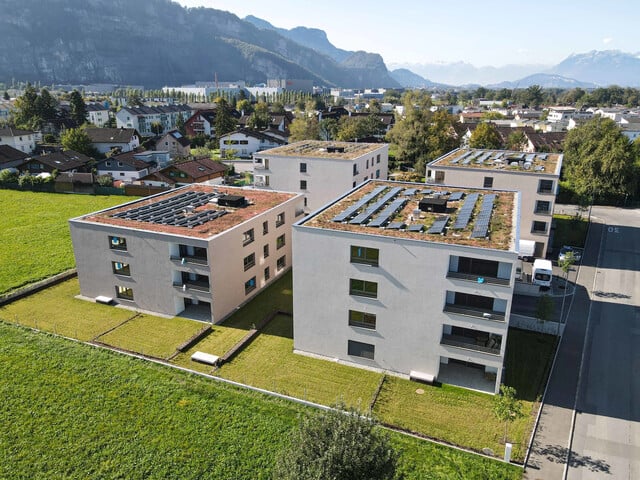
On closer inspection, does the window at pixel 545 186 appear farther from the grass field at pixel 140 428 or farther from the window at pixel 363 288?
the grass field at pixel 140 428

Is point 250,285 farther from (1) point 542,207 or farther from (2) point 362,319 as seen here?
(1) point 542,207

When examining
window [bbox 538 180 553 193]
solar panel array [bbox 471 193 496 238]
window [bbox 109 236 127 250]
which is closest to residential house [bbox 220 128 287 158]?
window [bbox 538 180 553 193]

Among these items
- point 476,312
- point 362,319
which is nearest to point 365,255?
point 362,319

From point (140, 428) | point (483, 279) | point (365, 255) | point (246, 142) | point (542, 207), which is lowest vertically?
point (140, 428)

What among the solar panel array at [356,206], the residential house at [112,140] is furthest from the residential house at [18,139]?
the solar panel array at [356,206]

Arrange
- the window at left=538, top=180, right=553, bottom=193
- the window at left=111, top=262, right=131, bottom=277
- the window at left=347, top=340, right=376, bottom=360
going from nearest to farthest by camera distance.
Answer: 1. the window at left=347, top=340, right=376, bottom=360
2. the window at left=111, top=262, right=131, bottom=277
3. the window at left=538, top=180, right=553, bottom=193

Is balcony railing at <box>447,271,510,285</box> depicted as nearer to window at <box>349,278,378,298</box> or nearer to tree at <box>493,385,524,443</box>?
window at <box>349,278,378,298</box>
